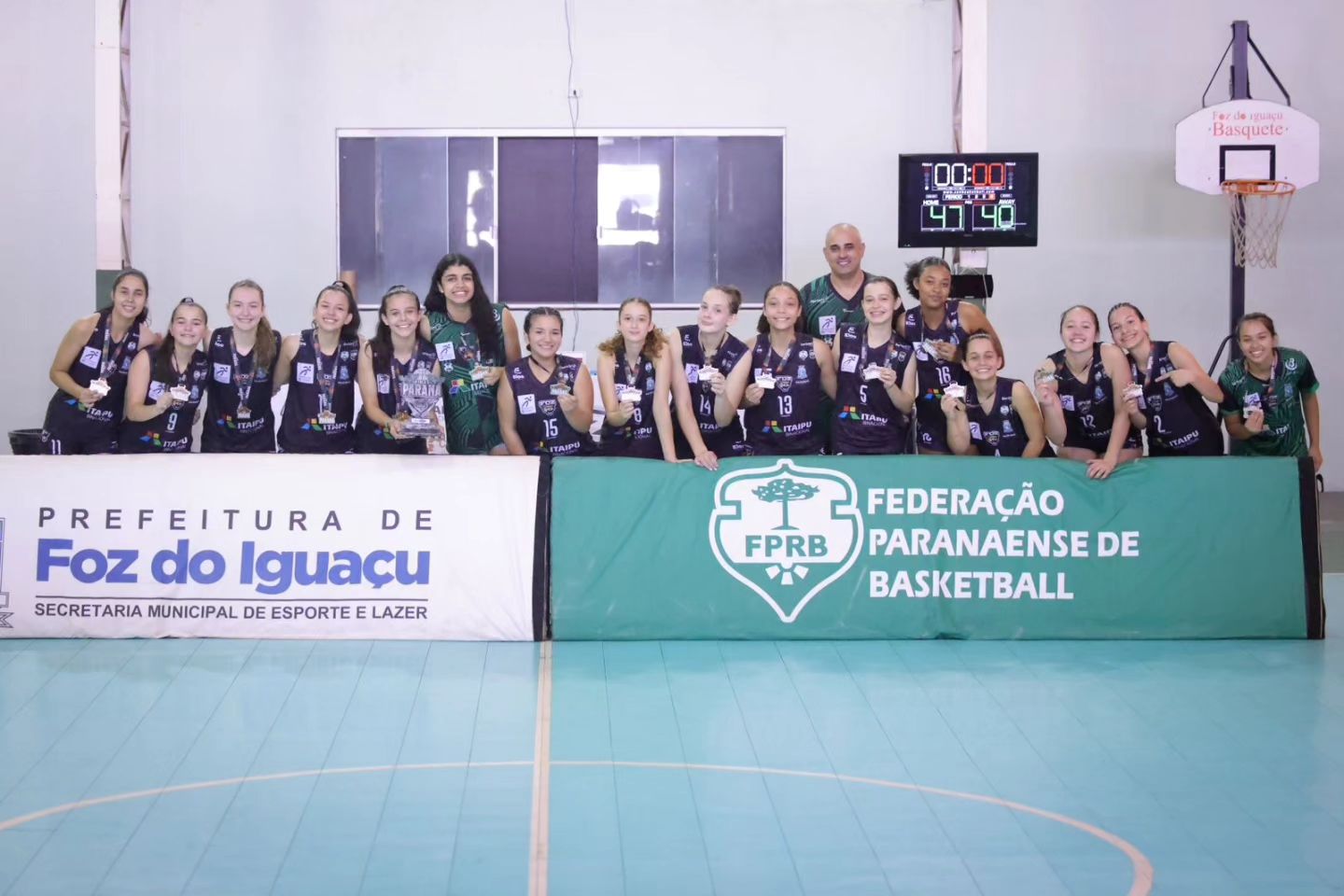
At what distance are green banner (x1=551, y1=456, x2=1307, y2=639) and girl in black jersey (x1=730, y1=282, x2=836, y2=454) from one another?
1.53ft

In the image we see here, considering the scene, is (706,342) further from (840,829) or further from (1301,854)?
(1301,854)

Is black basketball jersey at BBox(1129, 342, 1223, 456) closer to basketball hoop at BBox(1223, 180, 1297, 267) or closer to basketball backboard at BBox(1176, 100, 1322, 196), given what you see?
basketball backboard at BBox(1176, 100, 1322, 196)

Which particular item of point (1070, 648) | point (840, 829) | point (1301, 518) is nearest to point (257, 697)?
point (840, 829)

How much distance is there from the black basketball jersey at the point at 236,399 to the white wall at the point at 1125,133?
7205 mm

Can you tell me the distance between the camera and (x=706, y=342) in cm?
795

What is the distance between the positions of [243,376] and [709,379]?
2.50m

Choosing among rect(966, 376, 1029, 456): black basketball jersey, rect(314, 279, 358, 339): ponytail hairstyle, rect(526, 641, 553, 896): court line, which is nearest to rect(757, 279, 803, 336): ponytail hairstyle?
rect(966, 376, 1029, 456): black basketball jersey

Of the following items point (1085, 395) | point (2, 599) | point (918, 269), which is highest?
point (918, 269)

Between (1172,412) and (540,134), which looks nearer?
(1172,412)

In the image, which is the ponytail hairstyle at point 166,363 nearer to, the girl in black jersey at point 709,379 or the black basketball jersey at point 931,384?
the girl in black jersey at point 709,379

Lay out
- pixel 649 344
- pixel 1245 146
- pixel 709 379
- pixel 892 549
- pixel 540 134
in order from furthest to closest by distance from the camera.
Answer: pixel 540 134 → pixel 1245 146 → pixel 649 344 → pixel 709 379 → pixel 892 549

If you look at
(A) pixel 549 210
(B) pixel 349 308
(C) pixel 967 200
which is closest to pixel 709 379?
(B) pixel 349 308

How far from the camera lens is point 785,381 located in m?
7.91

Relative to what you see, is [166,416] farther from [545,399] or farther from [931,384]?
[931,384]
